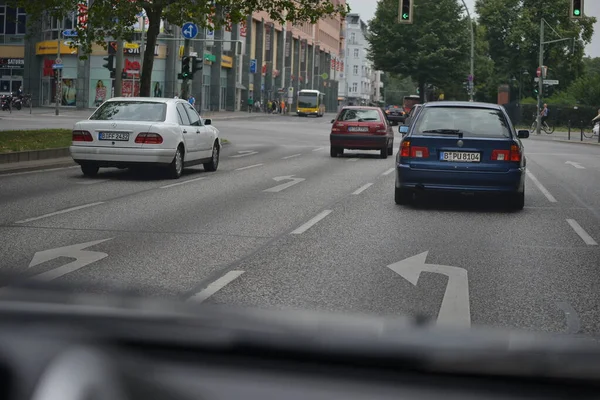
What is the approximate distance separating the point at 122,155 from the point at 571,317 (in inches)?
498

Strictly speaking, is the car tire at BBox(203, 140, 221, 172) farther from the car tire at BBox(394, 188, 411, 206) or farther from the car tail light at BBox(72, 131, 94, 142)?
the car tire at BBox(394, 188, 411, 206)

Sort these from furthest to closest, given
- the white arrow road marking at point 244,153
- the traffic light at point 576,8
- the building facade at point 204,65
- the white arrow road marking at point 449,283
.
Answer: the building facade at point 204,65 < the traffic light at point 576,8 < the white arrow road marking at point 244,153 < the white arrow road marking at point 449,283

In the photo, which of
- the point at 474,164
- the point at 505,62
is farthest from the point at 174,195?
the point at 505,62

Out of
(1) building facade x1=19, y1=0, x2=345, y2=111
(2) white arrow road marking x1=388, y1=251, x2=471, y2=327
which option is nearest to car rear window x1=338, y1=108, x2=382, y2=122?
(1) building facade x1=19, y1=0, x2=345, y2=111

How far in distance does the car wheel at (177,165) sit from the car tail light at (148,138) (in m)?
0.57

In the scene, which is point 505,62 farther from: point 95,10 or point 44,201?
point 44,201

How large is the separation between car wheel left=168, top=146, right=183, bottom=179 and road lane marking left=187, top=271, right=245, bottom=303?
1082 cm

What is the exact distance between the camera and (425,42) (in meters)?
92.7

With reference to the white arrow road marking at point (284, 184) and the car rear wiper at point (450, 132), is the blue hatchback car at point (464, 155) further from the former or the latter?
the white arrow road marking at point (284, 184)

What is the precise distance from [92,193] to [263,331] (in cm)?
1463

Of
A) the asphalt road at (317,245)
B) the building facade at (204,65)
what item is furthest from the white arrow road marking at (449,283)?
the building facade at (204,65)

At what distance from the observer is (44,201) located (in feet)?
45.4

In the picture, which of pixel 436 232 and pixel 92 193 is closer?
pixel 436 232

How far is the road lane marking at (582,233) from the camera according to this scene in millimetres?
10820
